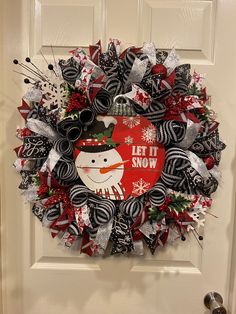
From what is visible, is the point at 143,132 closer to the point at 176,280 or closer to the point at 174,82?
the point at 174,82

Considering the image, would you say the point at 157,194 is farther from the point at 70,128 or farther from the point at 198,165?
the point at 70,128

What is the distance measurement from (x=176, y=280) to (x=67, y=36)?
855 mm

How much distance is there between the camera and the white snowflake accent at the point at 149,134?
907 mm

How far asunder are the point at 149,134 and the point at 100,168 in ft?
0.56

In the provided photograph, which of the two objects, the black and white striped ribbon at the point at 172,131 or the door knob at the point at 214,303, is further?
the door knob at the point at 214,303

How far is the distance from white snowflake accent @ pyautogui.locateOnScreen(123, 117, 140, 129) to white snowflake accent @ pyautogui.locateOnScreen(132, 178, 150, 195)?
156 mm

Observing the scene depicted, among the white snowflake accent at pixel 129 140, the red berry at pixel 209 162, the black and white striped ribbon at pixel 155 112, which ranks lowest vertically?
the red berry at pixel 209 162

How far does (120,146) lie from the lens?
917 millimetres

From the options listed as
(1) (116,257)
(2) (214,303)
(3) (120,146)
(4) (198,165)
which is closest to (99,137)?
(3) (120,146)

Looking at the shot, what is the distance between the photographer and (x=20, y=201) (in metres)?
1.04

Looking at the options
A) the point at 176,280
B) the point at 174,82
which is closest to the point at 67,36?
the point at 174,82

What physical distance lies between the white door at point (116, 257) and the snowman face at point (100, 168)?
26 cm

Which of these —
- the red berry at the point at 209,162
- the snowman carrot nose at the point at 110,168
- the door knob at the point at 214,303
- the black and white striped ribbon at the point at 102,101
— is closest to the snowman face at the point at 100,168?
the snowman carrot nose at the point at 110,168

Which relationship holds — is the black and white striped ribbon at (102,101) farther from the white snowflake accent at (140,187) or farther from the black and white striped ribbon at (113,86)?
the white snowflake accent at (140,187)
